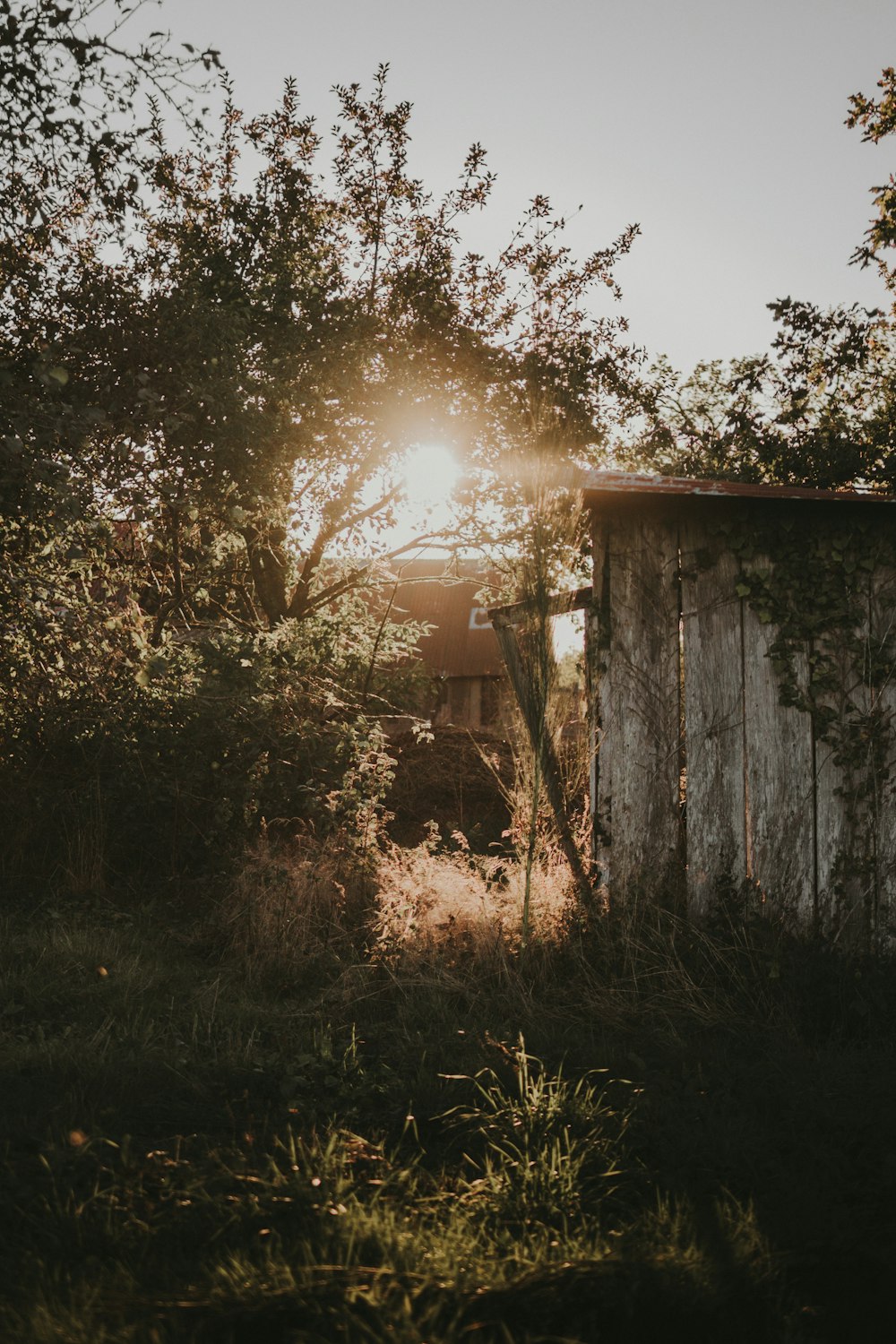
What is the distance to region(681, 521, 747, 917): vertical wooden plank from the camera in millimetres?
5617

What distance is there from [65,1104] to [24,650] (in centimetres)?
546

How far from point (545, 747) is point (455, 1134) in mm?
2809

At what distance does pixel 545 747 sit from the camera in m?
5.93

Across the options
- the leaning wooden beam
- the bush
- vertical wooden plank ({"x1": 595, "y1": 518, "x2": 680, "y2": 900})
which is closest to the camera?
vertical wooden plank ({"x1": 595, "y1": 518, "x2": 680, "y2": 900})

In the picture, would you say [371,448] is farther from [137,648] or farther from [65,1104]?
[65,1104]

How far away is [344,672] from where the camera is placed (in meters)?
12.2

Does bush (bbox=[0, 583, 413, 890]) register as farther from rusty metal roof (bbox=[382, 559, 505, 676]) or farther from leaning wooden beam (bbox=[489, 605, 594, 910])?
rusty metal roof (bbox=[382, 559, 505, 676])

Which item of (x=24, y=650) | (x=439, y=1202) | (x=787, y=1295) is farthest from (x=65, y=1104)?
(x=24, y=650)

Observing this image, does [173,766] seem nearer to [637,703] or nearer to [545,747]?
[545,747]

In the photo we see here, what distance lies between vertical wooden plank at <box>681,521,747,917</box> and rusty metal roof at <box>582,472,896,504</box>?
16.0 inches

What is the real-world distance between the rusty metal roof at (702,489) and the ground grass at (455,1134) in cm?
254

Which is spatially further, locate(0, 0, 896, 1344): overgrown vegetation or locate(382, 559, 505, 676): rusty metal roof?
locate(382, 559, 505, 676): rusty metal roof

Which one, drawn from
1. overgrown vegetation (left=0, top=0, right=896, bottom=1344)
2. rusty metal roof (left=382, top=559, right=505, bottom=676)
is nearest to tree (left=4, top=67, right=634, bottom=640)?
overgrown vegetation (left=0, top=0, right=896, bottom=1344)

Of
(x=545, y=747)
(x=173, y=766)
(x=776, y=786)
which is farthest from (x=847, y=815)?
(x=173, y=766)
